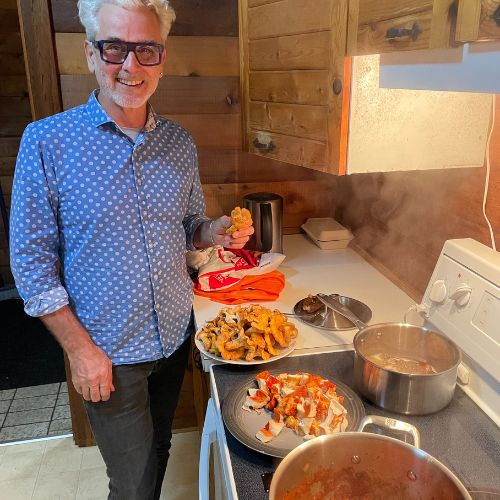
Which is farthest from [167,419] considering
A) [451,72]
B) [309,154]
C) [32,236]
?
[451,72]

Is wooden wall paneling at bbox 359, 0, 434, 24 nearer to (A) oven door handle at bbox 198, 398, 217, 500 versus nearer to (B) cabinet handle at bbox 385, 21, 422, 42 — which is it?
(B) cabinet handle at bbox 385, 21, 422, 42

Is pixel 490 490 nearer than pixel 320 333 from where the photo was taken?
Yes

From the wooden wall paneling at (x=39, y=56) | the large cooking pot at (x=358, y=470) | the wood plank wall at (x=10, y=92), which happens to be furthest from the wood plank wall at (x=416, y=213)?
the wood plank wall at (x=10, y=92)

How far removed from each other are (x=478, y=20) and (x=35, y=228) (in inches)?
38.8

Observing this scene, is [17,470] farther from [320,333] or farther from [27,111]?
[27,111]

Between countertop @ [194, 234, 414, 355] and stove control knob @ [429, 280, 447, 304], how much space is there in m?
0.24

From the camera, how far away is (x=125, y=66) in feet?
3.85

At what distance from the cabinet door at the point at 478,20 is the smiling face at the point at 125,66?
0.73 meters

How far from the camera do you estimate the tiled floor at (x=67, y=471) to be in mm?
1959

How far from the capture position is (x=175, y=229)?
53.7 inches

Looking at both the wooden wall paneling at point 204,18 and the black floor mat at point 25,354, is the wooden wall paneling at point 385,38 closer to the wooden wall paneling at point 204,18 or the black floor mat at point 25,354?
the wooden wall paneling at point 204,18

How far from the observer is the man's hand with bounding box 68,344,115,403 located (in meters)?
1.26

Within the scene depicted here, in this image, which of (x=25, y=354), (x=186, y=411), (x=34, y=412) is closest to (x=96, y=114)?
(x=186, y=411)

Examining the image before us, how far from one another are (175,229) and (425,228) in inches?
29.2
